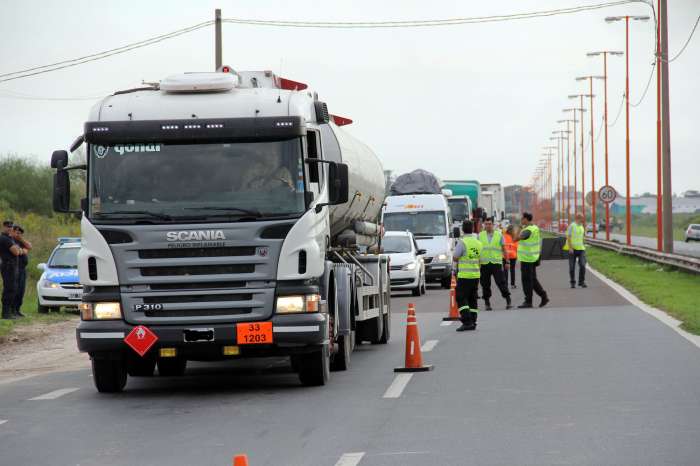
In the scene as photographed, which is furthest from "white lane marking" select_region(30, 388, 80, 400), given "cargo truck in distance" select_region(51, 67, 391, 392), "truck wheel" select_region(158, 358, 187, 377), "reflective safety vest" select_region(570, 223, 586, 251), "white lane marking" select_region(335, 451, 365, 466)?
"reflective safety vest" select_region(570, 223, 586, 251)

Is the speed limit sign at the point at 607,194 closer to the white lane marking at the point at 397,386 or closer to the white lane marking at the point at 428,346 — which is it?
the white lane marking at the point at 428,346

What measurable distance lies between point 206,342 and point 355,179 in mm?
4798

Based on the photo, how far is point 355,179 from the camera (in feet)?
55.1

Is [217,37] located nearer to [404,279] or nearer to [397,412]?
[404,279]

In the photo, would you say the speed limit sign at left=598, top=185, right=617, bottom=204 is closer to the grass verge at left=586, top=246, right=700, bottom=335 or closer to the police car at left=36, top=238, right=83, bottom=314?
the grass verge at left=586, top=246, right=700, bottom=335

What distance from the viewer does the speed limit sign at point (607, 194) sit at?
184 ft

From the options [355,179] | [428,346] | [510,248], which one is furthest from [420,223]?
[355,179]

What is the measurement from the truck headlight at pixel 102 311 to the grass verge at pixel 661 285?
9.65 meters

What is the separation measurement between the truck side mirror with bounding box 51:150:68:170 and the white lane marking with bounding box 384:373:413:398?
3844 mm

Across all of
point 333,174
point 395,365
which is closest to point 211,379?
point 395,365

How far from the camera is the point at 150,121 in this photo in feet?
42.1

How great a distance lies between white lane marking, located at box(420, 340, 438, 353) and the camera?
1759 cm

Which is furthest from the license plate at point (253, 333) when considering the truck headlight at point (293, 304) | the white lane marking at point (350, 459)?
the white lane marking at point (350, 459)

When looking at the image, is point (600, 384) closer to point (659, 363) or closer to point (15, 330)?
point (659, 363)
